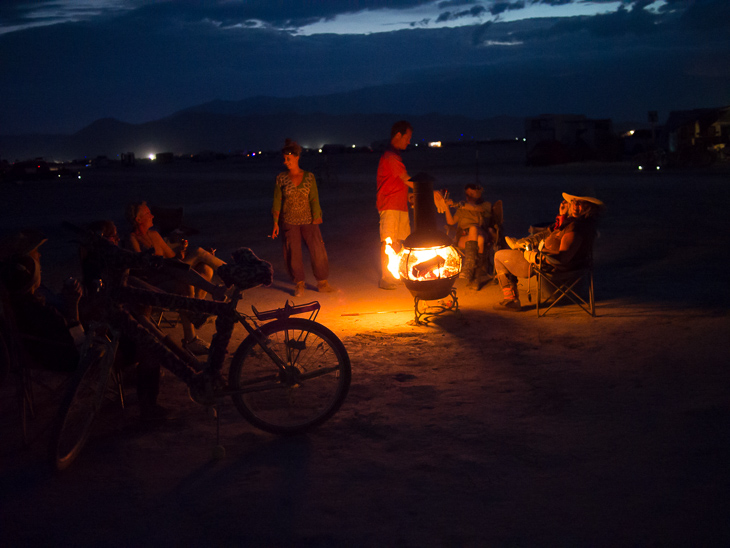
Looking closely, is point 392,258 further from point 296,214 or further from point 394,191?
point 296,214

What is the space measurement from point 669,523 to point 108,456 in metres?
3.04

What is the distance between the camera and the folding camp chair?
20.5 feet

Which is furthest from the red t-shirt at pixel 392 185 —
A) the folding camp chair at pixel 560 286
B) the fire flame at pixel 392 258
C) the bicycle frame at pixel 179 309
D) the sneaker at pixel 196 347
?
the bicycle frame at pixel 179 309

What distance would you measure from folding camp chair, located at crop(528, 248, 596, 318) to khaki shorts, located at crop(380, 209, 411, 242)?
5.85 feet

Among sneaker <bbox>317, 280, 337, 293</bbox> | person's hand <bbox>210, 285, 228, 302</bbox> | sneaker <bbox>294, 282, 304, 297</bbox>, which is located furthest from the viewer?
sneaker <bbox>317, 280, 337, 293</bbox>

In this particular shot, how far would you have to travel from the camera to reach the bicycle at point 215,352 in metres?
3.60

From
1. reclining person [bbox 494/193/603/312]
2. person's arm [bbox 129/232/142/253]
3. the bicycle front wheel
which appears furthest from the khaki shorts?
the bicycle front wheel

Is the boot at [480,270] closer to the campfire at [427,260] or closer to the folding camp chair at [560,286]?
the folding camp chair at [560,286]

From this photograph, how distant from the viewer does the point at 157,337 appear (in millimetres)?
3848

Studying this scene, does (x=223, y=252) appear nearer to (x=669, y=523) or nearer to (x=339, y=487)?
(x=339, y=487)

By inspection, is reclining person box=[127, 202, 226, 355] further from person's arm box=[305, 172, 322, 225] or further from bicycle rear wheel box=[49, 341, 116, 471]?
person's arm box=[305, 172, 322, 225]

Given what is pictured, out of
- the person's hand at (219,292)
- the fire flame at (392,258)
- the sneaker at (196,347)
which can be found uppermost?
the person's hand at (219,292)

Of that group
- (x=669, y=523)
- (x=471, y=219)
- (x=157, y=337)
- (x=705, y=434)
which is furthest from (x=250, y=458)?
(x=471, y=219)

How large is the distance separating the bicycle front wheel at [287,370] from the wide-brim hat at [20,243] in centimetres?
154
